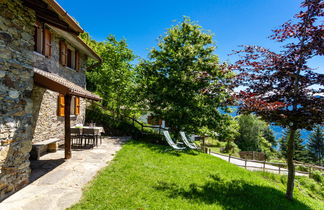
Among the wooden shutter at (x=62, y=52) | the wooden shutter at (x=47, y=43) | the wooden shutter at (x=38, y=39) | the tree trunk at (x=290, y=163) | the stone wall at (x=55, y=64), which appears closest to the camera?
the tree trunk at (x=290, y=163)

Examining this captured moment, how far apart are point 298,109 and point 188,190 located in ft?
11.9

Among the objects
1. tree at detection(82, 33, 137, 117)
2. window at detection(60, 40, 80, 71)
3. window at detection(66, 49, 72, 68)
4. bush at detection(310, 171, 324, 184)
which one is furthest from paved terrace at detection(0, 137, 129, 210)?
bush at detection(310, 171, 324, 184)

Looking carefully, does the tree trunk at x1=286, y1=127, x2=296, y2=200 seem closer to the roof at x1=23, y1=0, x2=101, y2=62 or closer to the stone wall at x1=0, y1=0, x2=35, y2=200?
the roof at x1=23, y1=0, x2=101, y2=62

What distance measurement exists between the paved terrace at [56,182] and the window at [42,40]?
4.38m

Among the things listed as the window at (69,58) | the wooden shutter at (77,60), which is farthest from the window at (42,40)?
the wooden shutter at (77,60)

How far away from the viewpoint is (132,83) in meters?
14.5

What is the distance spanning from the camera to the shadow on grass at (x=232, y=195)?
→ 4250 millimetres

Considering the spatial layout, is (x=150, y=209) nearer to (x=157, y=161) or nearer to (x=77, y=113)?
(x=157, y=161)

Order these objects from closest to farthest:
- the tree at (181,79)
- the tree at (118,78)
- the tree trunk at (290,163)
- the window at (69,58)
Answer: the tree trunk at (290,163) → the window at (69,58) → the tree at (181,79) → the tree at (118,78)

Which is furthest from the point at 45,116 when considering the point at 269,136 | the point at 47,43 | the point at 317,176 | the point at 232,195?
the point at 269,136

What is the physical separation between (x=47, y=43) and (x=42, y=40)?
263 millimetres

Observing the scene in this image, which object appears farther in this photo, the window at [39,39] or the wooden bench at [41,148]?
the window at [39,39]

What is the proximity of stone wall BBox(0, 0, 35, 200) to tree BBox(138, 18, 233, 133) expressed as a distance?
836 centimetres

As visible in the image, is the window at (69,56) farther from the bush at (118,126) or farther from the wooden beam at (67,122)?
the bush at (118,126)
